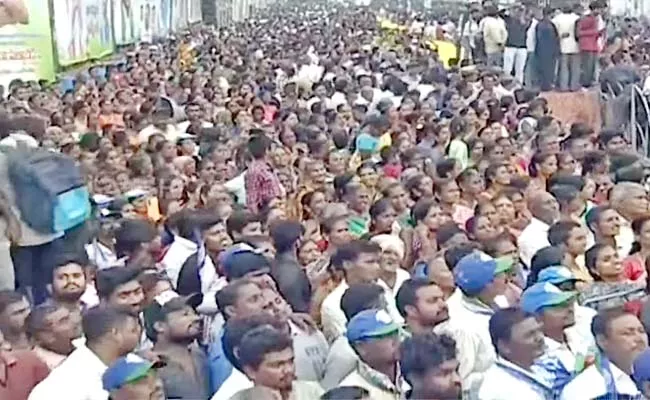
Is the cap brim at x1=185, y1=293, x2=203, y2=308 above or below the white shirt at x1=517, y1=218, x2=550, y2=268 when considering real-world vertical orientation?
above

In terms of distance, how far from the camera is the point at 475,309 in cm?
710

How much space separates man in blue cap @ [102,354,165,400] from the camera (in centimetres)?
561

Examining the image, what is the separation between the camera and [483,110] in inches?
588

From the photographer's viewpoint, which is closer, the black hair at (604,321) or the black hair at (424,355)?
the black hair at (424,355)

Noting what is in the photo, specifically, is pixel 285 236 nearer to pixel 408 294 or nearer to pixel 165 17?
pixel 408 294

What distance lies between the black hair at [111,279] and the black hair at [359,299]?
103cm

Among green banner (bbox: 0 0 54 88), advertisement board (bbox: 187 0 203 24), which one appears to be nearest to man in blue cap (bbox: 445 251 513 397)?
green banner (bbox: 0 0 54 88)

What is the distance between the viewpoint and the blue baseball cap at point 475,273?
7.21 meters

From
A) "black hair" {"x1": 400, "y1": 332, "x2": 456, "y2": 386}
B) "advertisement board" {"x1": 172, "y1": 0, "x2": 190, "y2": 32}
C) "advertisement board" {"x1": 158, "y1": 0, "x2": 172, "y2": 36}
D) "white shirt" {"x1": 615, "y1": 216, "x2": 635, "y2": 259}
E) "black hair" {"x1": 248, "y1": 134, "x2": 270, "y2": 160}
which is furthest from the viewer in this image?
"advertisement board" {"x1": 172, "y1": 0, "x2": 190, "y2": 32}

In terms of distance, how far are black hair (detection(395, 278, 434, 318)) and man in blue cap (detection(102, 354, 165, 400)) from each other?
1.60 meters

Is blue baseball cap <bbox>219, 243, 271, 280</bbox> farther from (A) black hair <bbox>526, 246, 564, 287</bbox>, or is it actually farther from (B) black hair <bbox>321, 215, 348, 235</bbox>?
(A) black hair <bbox>526, 246, 564, 287</bbox>

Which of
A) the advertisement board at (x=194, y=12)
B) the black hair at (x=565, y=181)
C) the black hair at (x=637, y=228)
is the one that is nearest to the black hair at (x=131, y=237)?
the black hair at (x=637, y=228)

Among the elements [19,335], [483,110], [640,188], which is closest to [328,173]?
[640,188]

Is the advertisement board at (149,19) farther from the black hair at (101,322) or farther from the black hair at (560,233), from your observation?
the black hair at (101,322)
